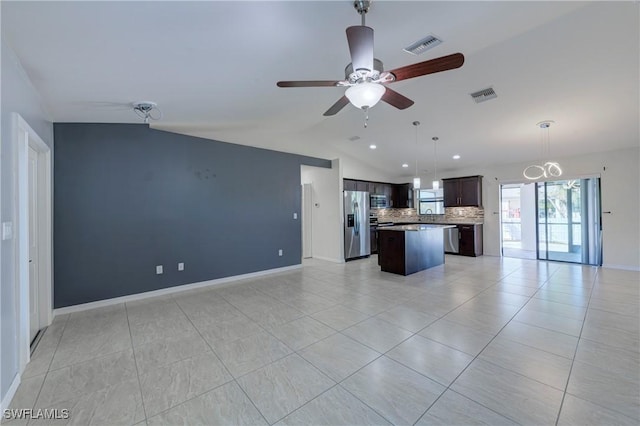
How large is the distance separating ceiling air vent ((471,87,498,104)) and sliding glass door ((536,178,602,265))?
3893 millimetres

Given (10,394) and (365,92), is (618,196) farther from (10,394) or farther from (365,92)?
(10,394)

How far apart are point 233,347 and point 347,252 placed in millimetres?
4541

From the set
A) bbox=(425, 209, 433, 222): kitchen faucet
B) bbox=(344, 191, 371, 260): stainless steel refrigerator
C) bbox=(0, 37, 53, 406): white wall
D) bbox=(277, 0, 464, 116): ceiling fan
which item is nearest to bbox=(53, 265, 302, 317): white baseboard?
bbox=(0, 37, 53, 406): white wall

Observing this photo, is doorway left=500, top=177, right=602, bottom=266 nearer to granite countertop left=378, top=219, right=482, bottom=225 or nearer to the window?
granite countertop left=378, top=219, right=482, bottom=225

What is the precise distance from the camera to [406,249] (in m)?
5.04

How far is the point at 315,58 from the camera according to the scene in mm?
2443

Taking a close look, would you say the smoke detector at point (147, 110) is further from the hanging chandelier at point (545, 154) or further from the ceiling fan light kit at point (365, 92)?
the hanging chandelier at point (545, 154)

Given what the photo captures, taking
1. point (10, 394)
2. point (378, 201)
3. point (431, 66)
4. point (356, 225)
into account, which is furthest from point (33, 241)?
point (378, 201)

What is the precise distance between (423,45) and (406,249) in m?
3.51

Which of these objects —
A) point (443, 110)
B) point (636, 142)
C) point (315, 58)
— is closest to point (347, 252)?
point (443, 110)

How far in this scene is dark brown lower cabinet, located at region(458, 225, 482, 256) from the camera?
6.92m

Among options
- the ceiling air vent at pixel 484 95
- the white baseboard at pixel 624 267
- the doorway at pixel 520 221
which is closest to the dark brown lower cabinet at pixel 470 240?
the doorway at pixel 520 221

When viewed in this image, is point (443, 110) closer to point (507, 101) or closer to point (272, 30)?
point (507, 101)

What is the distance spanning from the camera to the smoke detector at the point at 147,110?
9.89 ft
